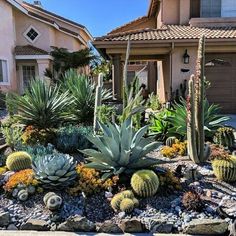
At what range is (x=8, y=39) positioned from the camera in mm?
22750

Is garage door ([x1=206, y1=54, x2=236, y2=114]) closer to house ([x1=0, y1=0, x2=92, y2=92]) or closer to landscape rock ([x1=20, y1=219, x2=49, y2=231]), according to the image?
landscape rock ([x1=20, y1=219, x2=49, y2=231])

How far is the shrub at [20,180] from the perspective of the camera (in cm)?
A: 530

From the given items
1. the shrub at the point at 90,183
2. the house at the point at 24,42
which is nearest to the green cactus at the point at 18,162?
the shrub at the point at 90,183

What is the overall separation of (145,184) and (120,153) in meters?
0.79

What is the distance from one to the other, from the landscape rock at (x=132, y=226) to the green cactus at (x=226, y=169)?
76.1 inches

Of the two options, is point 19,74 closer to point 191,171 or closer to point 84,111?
point 84,111

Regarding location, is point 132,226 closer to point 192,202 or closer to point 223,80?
point 192,202

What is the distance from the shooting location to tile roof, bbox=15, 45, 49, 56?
23234 mm

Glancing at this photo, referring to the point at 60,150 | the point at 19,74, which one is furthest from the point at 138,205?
the point at 19,74

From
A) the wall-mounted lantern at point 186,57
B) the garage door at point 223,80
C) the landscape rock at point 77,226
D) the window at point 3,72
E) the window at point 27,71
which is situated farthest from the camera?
the window at point 27,71

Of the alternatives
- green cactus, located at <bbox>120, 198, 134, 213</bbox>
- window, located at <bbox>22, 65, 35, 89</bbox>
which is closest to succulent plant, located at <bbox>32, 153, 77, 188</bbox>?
green cactus, located at <bbox>120, 198, 134, 213</bbox>

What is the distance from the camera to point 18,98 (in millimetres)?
8367

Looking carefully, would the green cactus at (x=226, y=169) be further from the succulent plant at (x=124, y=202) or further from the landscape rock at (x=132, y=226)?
the landscape rock at (x=132, y=226)

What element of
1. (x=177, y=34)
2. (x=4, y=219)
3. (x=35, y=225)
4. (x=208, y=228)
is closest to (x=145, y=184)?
(x=208, y=228)
